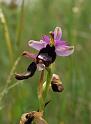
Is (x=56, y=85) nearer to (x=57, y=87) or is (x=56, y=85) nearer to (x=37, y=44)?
(x=57, y=87)

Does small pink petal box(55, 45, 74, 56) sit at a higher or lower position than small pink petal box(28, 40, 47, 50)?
lower

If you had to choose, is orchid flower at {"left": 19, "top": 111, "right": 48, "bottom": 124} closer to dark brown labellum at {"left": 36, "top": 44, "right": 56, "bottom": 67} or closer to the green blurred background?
dark brown labellum at {"left": 36, "top": 44, "right": 56, "bottom": 67}

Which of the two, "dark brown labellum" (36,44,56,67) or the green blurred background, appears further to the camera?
the green blurred background

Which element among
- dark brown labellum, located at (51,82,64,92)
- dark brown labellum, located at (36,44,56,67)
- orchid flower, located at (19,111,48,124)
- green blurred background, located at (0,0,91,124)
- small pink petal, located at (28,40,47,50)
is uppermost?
small pink petal, located at (28,40,47,50)

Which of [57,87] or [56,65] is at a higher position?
[57,87]

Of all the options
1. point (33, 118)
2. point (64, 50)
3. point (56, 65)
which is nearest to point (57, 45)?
point (64, 50)

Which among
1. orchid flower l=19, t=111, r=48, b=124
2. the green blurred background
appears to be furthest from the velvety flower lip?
the green blurred background

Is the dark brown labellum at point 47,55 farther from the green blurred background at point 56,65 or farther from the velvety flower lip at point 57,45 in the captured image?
the green blurred background at point 56,65

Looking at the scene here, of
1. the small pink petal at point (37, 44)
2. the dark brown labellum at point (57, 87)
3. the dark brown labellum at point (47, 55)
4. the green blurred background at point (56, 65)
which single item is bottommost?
the green blurred background at point (56, 65)

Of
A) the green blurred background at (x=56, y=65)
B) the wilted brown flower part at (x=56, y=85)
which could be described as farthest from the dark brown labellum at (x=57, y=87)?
the green blurred background at (x=56, y=65)

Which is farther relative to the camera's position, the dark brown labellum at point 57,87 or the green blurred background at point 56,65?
the green blurred background at point 56,65
